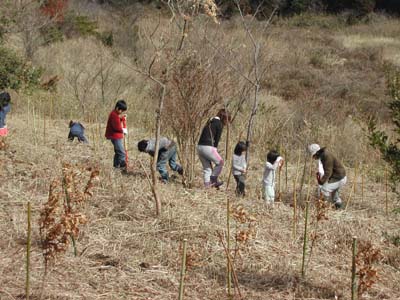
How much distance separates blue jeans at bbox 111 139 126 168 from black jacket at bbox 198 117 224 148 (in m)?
1.09

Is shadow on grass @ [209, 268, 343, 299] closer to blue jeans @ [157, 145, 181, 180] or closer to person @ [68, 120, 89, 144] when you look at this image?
blue jeans @ [157, 145, 181, 180]

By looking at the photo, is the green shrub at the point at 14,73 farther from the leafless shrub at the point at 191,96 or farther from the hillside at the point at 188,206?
the leafless shrub at the point at 191,96

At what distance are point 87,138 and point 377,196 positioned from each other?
4.80 meters

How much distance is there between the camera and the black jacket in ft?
25.5

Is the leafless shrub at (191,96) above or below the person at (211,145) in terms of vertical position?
above

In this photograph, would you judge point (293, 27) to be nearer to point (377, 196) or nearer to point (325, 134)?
point (325, 134)

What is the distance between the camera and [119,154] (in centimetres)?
840

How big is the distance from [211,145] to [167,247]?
7.94 ft

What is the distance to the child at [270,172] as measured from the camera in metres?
7.52

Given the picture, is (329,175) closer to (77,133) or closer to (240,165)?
(240,165)

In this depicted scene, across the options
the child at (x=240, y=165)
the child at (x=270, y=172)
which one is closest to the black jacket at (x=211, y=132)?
the child at (x=240, y=165)

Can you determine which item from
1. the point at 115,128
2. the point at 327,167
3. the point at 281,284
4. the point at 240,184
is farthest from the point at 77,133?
the point at 281,284

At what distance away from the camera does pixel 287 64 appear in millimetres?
23234

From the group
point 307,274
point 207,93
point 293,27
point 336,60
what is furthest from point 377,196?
point 293,27
